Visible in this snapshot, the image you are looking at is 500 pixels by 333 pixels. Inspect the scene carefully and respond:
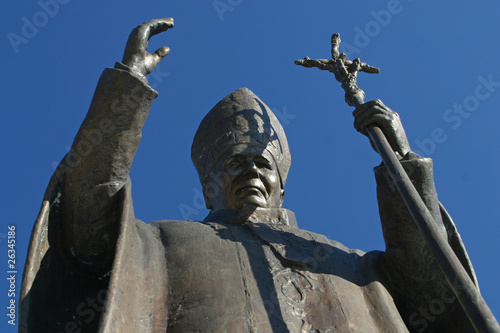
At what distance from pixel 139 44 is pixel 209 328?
223cm

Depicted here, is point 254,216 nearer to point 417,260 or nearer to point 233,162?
point 233,162

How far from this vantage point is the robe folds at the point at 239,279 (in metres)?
5.15

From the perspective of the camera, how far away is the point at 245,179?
7.68 meters

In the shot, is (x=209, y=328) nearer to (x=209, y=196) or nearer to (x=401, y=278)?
(x=401, y=278)

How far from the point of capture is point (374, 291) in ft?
19.8

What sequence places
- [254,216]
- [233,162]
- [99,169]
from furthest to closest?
[233,162] < [254,216] < [99,169]

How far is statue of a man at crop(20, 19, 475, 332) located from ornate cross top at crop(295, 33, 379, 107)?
0.51m

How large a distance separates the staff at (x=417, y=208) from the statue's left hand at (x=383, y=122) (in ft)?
0.27

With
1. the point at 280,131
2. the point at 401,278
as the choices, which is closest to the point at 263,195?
the point at 280,131

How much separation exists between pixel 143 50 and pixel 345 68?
2496 millimetres

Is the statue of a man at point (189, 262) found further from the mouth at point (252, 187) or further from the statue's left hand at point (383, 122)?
the mouth at point (252, 187)

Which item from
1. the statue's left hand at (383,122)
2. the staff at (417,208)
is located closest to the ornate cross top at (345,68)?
the staff at (417,208)

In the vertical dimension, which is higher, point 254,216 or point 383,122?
point 383,122

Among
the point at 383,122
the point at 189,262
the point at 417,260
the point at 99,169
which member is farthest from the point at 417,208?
→ the point at 99,169
